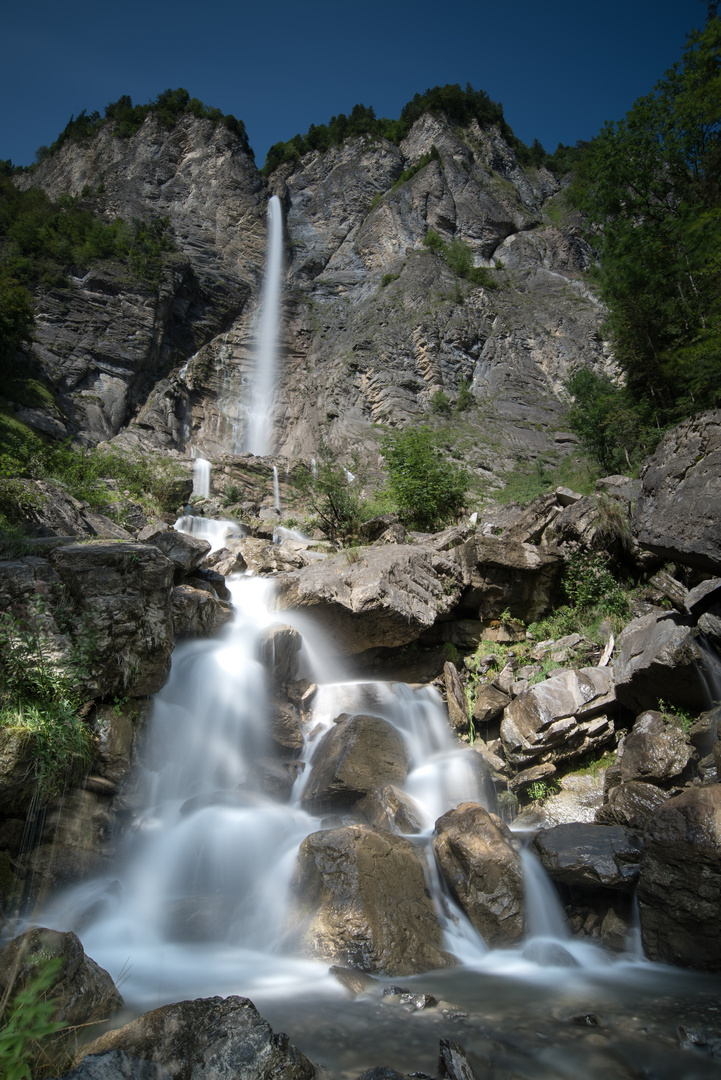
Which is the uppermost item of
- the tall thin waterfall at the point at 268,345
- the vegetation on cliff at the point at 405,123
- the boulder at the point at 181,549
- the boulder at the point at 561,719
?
the vegetation on cliff at the point at 405,123

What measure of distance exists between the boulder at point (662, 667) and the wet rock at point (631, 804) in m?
1.36

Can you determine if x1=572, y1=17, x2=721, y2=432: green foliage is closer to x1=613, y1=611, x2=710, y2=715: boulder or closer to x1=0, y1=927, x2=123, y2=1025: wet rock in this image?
x1=613, y1=611, x2=710, y2=715: boulder

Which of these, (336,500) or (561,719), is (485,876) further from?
(336,500)

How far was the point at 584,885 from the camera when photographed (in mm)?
5777

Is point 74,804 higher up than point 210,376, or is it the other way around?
point 210,376

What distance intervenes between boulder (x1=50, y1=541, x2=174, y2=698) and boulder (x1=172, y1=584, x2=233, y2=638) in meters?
1.85

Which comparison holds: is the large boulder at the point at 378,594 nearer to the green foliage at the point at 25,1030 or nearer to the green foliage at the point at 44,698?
the green foliage at the point at 44,698

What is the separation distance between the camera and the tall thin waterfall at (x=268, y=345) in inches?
1463

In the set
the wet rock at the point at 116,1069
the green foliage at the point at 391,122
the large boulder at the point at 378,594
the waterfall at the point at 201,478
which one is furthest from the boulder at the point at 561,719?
the green foliage at the point at 391,122

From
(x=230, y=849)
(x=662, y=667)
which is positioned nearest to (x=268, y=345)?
(x=662, y=667)

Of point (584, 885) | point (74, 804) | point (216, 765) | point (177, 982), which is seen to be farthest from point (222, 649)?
point (584, 885)

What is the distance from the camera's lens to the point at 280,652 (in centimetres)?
1023

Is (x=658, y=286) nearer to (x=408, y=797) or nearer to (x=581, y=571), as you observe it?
(x=581, y=571)

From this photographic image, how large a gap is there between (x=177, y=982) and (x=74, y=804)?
2.27 m
